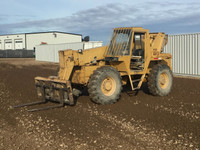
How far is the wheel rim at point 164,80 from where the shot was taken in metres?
9.91

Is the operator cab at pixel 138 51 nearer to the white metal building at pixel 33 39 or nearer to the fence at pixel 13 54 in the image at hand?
the fence at pixel 13 54

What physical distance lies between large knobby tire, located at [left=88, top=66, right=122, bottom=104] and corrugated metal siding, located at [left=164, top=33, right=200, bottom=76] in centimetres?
1000

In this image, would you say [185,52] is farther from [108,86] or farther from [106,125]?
[106,125]

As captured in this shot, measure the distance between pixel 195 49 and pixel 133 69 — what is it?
869 cm

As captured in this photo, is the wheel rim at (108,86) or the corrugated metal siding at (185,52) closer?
the wheel rim at (108,86)

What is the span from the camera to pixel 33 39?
56406mm

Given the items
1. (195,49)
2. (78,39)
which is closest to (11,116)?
(195,49)

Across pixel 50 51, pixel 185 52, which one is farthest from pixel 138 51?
pixel 50 51

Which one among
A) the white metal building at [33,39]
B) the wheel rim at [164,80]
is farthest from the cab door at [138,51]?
the white metal building at [33,39]

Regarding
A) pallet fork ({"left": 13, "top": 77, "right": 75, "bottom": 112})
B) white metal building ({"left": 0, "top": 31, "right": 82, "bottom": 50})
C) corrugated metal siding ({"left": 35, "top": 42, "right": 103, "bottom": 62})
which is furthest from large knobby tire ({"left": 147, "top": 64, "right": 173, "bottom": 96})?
white metal building ({"left": 0, "top": 31, "right": 82, "bottom": 50})

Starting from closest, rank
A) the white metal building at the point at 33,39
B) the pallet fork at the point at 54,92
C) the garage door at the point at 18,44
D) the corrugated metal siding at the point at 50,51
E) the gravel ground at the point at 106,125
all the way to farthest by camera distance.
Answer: the gravel ground at the point at 106,125, the pallet fork at the point at 54,92, the corrugated metal siding at the point at 50,51, the white metal building at the point at 33,39, the garage door at the point at 18,44

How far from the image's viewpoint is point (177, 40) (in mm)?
17656

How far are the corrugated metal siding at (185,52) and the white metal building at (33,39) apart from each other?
129ft

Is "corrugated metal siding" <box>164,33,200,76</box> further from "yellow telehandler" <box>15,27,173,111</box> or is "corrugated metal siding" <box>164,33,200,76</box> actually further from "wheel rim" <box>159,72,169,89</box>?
Result: "wheel rim" <box>159,72,169,89</box>
